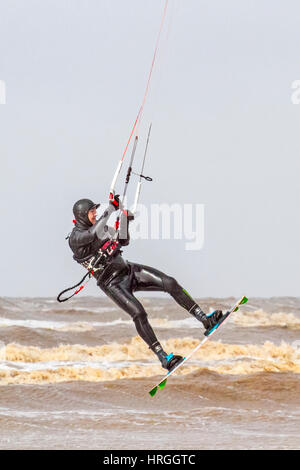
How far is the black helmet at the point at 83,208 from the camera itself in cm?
1220

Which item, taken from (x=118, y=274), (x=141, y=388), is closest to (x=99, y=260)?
(x=118, y=274)

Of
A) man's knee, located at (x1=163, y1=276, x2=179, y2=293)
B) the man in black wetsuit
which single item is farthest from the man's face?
man's knee, located at (x1=163, y1=276, x2=179, y2=293)

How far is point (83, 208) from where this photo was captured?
1220 cm

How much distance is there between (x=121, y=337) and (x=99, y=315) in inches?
487

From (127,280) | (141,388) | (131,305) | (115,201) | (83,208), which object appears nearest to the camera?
(115,201)

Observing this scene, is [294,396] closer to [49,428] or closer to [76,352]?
[49,428]

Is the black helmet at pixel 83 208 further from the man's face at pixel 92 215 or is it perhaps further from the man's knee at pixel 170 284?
the man's knee at pixel 170 284

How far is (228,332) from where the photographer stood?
43250 millimetres

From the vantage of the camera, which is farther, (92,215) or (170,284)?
(170,284)

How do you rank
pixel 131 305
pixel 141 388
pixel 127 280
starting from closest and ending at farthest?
pixel 131 305, pixel 127 280, pixel 141 388

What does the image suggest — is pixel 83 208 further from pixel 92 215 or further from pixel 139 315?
pixel 139 315

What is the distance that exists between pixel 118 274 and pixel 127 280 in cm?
16

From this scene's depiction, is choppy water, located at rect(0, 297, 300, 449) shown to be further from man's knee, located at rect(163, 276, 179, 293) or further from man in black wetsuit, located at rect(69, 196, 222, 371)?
man's knee, located at rect(163, 276, 179, 293)
